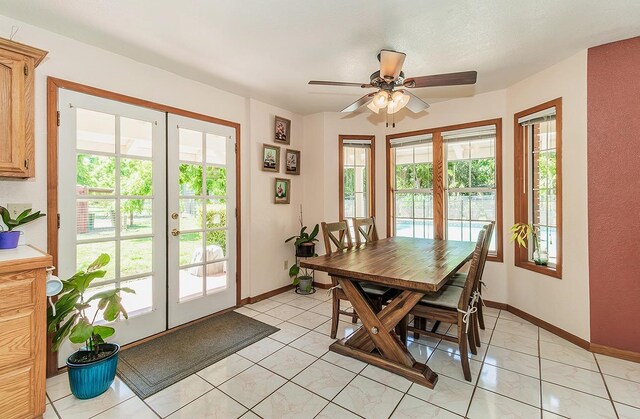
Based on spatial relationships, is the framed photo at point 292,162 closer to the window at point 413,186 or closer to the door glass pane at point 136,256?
the window at point 413,186

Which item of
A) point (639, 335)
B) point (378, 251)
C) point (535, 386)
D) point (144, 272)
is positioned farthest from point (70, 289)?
point (639, 335)

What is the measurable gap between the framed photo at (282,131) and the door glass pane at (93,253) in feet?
7.45

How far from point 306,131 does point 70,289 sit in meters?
3.30

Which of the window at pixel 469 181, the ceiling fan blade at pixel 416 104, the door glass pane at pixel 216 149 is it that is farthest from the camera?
the window at pixel 469 181


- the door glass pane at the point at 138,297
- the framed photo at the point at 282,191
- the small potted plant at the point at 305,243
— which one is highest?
the framed photo at the point at 282,191

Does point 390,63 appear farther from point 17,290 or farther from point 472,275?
point 17,290

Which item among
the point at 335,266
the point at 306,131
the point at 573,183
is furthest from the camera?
the point at 306,131

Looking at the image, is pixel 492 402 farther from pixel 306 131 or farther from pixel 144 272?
pixel 306 131

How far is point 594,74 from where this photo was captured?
2.45 meters


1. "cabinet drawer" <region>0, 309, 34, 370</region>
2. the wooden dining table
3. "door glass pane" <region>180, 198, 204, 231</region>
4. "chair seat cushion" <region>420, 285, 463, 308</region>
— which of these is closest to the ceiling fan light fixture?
the wooden dining table

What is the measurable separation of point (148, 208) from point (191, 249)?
0.60 m

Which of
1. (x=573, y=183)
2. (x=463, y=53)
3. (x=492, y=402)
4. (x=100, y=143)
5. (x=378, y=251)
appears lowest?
(x=492, y=402)

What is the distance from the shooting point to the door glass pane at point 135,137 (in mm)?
2565

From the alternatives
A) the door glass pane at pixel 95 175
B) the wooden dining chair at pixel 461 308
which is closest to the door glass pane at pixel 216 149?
the door glass pane at pixel 95 175
